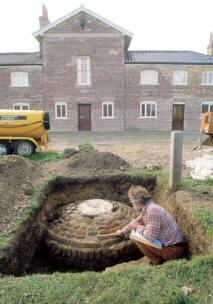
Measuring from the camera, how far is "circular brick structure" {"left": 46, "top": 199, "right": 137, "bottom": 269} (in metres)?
5.18

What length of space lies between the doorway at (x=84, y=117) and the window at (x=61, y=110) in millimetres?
1193

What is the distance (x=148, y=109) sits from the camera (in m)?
21.7

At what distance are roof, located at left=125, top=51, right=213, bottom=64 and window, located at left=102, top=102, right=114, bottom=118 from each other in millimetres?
3668

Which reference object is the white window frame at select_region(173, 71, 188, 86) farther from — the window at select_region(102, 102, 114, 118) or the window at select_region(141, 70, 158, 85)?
the window at select_region(102, 102, 114, 118)

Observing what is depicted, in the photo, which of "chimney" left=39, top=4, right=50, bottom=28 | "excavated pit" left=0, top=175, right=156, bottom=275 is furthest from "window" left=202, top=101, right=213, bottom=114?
"excavated pit" left=0, top=175, right=156, bottom=275

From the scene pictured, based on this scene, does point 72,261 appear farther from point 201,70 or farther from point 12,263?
point 201,70

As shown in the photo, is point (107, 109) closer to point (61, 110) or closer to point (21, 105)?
point (61, 110)

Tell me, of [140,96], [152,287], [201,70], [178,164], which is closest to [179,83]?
[201,70]

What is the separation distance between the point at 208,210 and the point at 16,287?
347 cm

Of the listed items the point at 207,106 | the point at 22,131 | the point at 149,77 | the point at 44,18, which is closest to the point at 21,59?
the point at 44,18

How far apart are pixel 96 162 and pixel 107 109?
1373 centimetres

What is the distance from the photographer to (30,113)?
1020cm

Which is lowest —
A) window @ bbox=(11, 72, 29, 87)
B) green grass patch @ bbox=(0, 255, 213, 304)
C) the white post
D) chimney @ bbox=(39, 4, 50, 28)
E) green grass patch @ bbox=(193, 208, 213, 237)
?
green grass patch @ bbox=(0, 255, 213, 304)

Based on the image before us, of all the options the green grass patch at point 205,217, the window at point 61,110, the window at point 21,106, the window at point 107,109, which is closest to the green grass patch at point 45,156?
the green grass patch at point 205,217
